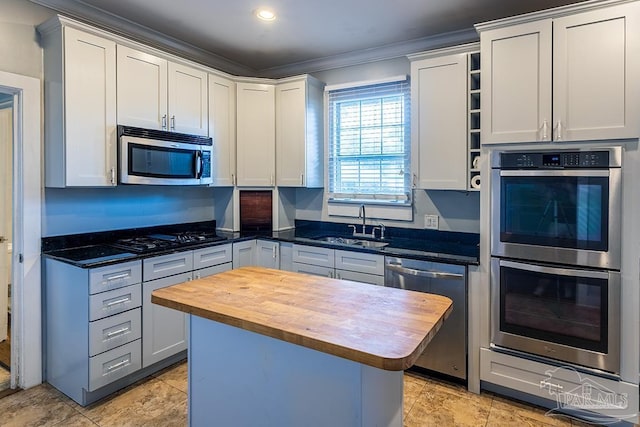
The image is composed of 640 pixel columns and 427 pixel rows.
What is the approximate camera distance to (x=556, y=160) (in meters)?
2.32

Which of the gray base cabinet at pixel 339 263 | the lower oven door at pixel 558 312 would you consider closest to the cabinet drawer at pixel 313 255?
the gray base cabinet at pixel 339 263

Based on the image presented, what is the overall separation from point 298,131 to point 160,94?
1.29 metres

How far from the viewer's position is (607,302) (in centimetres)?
222

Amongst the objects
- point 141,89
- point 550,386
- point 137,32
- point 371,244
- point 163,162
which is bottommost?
point 550,386

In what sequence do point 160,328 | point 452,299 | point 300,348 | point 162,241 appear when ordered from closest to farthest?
point 300,348 < point 452,299 < point 160,328 < point 162,241

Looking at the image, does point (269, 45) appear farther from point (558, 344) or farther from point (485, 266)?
point (558, 344)

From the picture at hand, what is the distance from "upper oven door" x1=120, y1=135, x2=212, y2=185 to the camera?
9.20 ft

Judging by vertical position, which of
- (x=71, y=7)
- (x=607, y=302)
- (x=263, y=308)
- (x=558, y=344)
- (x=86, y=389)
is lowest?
(x=86, y=389)

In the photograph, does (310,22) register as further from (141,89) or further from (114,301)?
(114,301)

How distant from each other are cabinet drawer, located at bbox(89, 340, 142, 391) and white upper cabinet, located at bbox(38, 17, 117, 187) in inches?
45.3

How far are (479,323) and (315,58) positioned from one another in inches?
116

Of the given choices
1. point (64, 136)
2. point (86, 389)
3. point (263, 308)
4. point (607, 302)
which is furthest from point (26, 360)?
point (607, 302)

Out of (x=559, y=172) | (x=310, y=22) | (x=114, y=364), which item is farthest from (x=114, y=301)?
(x=559, y=172)

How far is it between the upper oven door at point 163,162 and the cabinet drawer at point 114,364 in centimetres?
118
